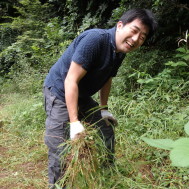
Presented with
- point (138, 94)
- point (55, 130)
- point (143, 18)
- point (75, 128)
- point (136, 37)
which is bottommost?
point (138, 94)

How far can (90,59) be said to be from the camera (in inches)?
57.4

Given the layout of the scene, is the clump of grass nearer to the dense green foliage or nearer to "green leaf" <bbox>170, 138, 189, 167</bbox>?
the dense green foliage

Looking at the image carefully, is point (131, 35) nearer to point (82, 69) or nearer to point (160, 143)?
point (82, 69)

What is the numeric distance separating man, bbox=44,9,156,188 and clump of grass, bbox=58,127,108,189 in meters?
0.09

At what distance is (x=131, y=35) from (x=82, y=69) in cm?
44

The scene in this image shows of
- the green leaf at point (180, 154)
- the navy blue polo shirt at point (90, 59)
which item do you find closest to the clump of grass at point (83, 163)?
the navy blue polo shirt at point (90, 59)

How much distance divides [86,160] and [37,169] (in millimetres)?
1475

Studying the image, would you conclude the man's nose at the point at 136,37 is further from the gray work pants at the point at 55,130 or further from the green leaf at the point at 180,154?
the green leaf at the point at 180,154

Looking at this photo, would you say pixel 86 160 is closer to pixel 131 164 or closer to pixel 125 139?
pixel 131 164

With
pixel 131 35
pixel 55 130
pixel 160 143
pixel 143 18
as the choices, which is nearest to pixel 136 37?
pixel 131 35

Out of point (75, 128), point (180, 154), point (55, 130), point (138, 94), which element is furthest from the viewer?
point (138, 94)

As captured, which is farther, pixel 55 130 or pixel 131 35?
pixel 55 130

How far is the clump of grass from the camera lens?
125 cm

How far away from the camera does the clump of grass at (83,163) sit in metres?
1.25
